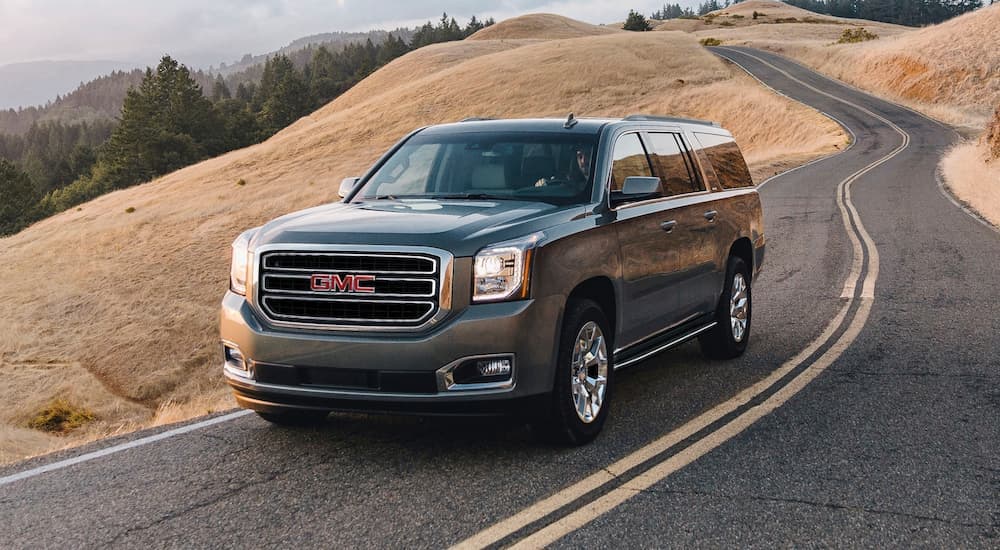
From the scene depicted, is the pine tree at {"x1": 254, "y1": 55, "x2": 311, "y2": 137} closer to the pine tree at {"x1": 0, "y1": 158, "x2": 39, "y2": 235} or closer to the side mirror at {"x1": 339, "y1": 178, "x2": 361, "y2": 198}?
A: the pine tree at {"x1": 0, "y1": 158, "x2": 39, "y2": 235}

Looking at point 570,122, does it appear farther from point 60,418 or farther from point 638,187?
point 60,418

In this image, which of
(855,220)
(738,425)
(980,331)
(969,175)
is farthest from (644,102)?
(738,425)

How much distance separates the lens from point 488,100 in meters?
60.6

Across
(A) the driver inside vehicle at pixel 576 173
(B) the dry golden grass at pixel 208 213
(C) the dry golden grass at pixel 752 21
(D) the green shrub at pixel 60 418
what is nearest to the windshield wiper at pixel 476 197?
(A) the driver inside vehicle at pixel 576 173

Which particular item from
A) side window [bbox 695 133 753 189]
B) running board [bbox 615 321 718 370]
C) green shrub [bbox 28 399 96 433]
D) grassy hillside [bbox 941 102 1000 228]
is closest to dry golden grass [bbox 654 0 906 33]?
grassy hillside [bbox 941 102 1000 228]

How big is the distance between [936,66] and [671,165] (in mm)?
61233

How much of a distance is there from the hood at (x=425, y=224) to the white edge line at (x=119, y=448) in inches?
65.1

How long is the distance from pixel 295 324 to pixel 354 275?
46 centimetres

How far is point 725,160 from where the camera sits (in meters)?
8.66

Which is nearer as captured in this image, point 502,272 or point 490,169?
point 502,272

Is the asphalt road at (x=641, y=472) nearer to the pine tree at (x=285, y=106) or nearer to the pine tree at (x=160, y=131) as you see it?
the pine tree at (x=160, y=131)

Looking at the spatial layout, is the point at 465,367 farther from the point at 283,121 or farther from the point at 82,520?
the point at 283,121

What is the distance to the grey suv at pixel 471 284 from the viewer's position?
16.8 feet

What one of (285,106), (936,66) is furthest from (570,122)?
(285,106)
